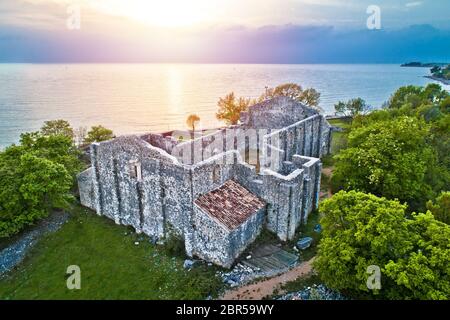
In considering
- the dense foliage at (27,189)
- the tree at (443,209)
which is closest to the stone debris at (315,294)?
the tree at (443,209)

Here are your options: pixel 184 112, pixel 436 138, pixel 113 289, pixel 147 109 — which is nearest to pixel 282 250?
pixel 113 289

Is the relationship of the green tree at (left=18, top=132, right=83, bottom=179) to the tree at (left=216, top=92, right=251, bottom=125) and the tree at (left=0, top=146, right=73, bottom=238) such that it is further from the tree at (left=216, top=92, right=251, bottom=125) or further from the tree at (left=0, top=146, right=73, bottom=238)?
the tree at (left=216, top=92, right=251, bottom=125)

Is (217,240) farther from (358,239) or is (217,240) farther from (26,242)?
(26,242)

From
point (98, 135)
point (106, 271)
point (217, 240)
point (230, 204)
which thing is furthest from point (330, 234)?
point (98, 135)

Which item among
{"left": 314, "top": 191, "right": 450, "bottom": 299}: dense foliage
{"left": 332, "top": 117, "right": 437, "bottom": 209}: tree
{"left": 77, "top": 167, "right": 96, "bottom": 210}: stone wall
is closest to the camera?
{"left": 314, "top": 191, "right": 450, "bottom": 299}: dense foliage

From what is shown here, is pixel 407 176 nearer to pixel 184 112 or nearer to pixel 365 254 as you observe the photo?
pixel 365 254
